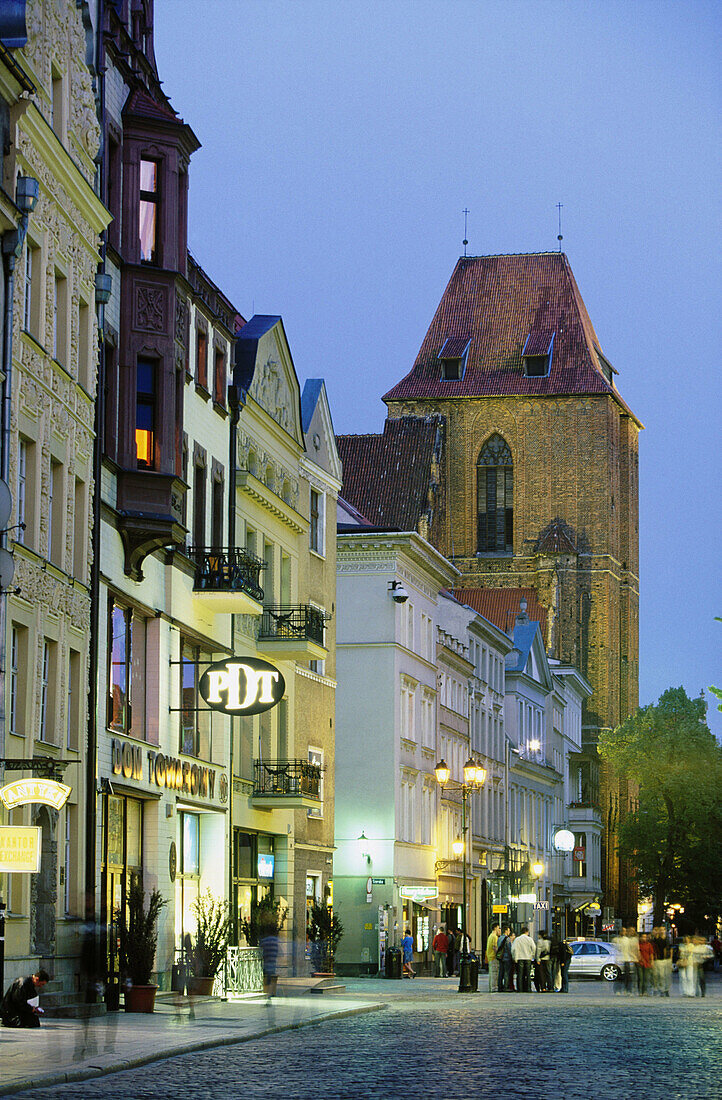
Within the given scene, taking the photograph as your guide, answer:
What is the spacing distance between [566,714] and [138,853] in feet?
234

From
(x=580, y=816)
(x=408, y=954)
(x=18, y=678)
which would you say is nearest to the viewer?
(x=18, y=678)

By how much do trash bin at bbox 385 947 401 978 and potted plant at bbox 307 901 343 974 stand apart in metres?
8.06

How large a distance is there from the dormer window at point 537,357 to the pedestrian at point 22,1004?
91.0 m

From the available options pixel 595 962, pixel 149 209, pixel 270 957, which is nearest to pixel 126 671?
pixel 270 957

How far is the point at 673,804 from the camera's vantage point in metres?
80.3

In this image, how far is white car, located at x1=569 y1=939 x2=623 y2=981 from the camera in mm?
60062

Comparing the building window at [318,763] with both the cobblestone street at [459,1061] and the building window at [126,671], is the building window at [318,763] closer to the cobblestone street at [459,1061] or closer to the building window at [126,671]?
the building window at [126,671]

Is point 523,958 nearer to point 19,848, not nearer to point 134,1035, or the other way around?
point 134,1035

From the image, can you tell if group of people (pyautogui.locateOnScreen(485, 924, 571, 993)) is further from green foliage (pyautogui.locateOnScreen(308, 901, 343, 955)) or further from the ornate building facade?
the ornate building facade

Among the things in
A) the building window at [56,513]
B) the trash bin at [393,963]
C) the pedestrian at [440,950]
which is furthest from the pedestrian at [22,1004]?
the pedestrian at [440,950]

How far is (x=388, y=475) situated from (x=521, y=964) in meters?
60.9

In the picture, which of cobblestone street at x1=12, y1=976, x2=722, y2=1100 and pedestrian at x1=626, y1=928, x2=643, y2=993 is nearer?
cobblestone street at x1=12, y1=976, x2=722, y2=1100

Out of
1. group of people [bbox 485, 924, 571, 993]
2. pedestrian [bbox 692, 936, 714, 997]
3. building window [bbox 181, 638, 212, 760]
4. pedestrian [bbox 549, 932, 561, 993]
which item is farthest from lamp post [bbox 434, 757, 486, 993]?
building window [bbox 181, 638, 212, 760]

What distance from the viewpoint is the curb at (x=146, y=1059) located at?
1702 centimetres
